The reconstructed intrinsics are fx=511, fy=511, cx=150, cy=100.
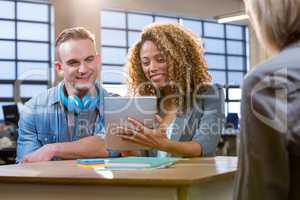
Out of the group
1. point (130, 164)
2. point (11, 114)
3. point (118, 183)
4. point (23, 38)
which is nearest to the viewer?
point (118, 183)

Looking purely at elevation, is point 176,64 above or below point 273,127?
above

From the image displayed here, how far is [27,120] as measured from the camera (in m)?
2.48

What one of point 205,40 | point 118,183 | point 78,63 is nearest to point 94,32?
point 205,40

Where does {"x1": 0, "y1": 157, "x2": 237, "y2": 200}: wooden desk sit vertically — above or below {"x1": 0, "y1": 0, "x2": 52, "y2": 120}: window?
below

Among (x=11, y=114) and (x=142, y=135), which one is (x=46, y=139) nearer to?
(x=142, y=135)

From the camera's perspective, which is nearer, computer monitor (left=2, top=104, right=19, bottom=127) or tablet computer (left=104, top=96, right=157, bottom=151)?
tablet computer (left=104, top=96, right=157, bottom=151)

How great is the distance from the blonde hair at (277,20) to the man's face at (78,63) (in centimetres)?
161

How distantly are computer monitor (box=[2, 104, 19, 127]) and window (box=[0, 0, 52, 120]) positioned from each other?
7.87ft

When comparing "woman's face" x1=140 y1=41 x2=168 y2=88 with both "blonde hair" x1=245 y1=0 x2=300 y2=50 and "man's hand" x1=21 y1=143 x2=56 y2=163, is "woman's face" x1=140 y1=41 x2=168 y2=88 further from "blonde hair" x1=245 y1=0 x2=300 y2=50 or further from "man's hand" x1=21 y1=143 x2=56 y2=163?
A: "blonde hair" x1=245 y1=0 x2=300 y2=50

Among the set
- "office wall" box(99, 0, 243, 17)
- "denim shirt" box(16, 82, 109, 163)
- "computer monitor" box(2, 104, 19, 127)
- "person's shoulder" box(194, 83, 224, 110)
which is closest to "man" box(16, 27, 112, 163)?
"denim shirt" box(16, 82, 109, 163)

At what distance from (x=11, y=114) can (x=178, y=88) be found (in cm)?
482

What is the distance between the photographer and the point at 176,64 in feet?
8.48

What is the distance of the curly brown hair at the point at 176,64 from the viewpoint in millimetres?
Answer: 2533

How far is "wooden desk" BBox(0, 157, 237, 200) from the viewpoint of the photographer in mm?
1452
